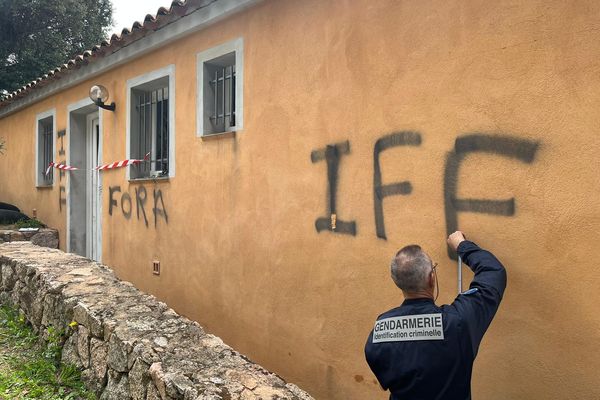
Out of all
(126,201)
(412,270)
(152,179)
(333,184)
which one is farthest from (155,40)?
(412,270)

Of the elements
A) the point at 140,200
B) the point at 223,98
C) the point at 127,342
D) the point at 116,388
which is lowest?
the point at 116,388

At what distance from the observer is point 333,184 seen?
409 centimetres

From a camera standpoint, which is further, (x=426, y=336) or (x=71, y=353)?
(x=71, y=353)

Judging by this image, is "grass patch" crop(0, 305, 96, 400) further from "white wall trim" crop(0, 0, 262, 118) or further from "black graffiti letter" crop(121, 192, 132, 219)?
"white wall trim" crop(0, 0, 262, 118)

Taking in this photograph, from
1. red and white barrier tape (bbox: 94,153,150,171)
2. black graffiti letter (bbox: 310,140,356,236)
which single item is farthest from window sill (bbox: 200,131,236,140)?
red and white barrier tape (bbox: 94,153,150,171)

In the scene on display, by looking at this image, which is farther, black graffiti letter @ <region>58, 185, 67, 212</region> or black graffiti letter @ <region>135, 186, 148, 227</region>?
black graffiti letter @ <region>58, 185, 67, 212</region>

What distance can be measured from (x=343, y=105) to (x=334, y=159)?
447mm

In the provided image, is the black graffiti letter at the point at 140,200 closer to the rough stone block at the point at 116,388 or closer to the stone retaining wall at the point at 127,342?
the stone retaining wall at the point at 127,342

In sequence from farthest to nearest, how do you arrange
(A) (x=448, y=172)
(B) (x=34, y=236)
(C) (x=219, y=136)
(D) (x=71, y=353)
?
(B) (x=34, y=236)
(C) (x=219, y=136)
(D) (x=71, y=353)
(A) (x=448, y=172)

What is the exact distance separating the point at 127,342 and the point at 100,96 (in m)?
5.01

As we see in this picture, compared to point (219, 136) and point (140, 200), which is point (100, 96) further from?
point (219, 136)

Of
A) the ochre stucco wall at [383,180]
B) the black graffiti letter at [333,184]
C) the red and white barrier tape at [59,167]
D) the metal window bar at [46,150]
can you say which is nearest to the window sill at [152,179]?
the ochre stucco wall at [383,180]

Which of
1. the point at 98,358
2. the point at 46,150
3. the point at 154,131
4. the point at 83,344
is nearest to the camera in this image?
the point at 98,358

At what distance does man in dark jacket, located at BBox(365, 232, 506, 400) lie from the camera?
7.42 feet
